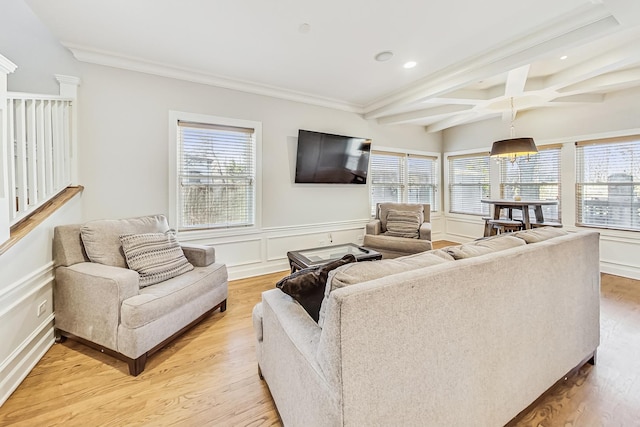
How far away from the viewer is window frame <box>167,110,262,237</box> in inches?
126

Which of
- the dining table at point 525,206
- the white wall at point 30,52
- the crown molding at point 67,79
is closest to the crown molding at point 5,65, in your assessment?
the white wall at point 30,52

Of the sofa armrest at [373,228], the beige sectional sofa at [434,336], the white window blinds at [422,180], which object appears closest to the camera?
the beige sectional sofa at [434,336]

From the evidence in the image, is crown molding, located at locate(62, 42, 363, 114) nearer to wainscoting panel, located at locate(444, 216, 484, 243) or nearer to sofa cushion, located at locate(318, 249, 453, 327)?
sofa cushion, located at locate(318, 249, 453, 327)

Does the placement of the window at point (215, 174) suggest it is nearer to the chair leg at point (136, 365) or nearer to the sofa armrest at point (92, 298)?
the sofa armrest at point (92, 298)

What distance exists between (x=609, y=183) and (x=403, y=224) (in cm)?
287

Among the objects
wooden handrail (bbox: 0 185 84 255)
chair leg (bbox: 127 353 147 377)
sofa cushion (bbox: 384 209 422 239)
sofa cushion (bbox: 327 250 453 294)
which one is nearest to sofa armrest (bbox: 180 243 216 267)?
chair leg (bbox: 127 353 147 377)

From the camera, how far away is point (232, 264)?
3631mm

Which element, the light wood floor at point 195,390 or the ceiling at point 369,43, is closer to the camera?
the light wood floor at point 195,390

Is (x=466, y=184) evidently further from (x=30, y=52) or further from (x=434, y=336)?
(x=30, y=52)

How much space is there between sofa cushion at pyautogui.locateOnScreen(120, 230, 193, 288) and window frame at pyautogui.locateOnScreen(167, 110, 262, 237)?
0.85 meters

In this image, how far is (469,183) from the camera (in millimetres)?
5660

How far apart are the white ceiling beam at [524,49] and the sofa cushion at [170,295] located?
3.27 meters

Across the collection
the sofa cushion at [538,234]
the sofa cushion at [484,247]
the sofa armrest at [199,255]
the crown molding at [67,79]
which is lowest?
the sofa armrest at [199,255]

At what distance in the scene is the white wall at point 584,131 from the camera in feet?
12.0
